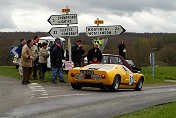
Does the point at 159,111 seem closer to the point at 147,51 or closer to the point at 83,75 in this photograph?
the point at 83,75

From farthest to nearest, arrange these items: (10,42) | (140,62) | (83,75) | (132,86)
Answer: (10,42)
(140,62)
(132,86)
(83,75)

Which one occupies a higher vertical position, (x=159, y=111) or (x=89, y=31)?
(x=89, y=31)

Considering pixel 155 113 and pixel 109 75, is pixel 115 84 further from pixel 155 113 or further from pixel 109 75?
pixel 155 113

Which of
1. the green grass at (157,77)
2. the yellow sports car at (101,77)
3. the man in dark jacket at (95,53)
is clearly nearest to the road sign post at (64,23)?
the man in dark jacket at (95,53)

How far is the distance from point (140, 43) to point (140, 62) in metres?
4.61

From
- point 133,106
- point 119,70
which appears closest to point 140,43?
point 119,70

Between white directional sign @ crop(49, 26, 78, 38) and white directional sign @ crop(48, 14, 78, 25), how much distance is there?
290 mm

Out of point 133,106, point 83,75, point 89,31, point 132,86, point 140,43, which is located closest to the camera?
point 133,106

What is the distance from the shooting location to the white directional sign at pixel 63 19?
18516 millimetres

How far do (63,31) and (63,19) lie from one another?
0.59 m

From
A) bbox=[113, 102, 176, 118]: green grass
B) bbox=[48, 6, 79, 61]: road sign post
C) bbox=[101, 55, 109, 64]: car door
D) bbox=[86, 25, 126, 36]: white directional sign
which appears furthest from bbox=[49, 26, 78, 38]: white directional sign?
bbox=[113, 102, 176, 118]: green grass

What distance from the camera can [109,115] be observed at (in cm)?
773

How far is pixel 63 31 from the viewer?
61.4ft

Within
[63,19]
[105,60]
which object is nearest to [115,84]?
[105,60]
